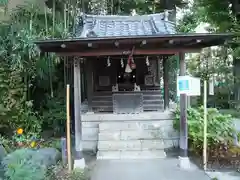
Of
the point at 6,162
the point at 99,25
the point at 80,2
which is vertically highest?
the point at 80,2

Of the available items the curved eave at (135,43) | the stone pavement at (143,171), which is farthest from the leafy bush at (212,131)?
the curved eave at (135,43)

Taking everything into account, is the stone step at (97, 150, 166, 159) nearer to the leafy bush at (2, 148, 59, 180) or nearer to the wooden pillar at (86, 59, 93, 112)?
the leafy bush at (2, 148, 59, 180)

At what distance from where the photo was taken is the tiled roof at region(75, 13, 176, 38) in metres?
5.71

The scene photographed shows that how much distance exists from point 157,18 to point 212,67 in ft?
22.7

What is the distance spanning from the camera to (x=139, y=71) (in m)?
8.23

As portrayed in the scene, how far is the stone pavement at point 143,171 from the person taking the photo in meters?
4.62

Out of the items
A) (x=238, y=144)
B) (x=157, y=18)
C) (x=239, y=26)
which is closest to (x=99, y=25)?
(x=157, y=18)

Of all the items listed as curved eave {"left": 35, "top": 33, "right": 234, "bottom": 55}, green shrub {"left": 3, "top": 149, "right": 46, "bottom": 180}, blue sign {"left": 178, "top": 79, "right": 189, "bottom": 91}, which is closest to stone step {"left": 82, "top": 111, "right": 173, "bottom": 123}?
blue sign {"left": 178, "top": 79, "right": 189, "bottom": 91}

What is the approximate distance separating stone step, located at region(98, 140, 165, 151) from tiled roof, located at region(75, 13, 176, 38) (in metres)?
2.37

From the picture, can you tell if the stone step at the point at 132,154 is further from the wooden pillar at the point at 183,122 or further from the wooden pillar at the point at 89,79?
the wooden pillar at the point at 89,79

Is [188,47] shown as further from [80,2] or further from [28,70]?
[80,2]

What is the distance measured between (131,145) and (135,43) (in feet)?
7.48

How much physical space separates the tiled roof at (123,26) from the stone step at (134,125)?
224 cm

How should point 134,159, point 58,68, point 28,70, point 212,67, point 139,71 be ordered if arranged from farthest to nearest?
1. point 212,67
2. point 58,68
3. point 139,71
4. point 28,70
5. point 134,159
